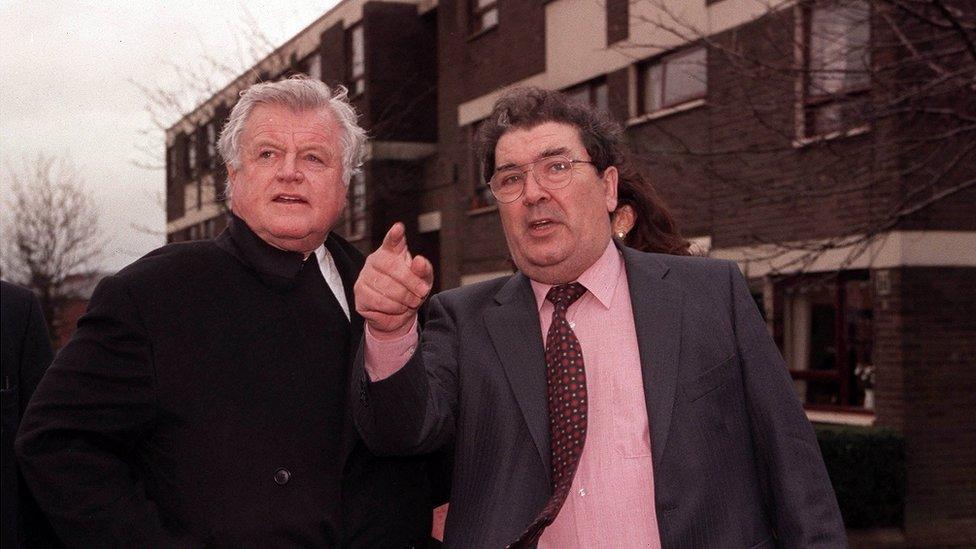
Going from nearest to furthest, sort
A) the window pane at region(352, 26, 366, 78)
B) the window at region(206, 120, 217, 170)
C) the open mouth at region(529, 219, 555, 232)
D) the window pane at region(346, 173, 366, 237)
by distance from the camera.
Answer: the open mouth at region(529, 219, 555, 232) → the window at region(206, 120, 217, 170) → the window pane at region(346, 173, 366, 237) → the window pane at region(352, 26, 366, 78)

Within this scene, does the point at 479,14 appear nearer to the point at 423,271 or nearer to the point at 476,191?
the point at 476,191

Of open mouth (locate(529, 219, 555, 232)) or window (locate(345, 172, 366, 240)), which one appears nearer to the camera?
open mouth (locate(529, 219, 555, 232))

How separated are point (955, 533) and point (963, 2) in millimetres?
5496

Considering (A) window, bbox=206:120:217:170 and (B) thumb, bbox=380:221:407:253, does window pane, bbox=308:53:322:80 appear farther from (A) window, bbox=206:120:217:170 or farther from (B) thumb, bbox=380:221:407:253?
(B) thumb, bbox=380:221:407:253

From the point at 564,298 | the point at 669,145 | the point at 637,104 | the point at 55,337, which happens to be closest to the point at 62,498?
the point at 564,298

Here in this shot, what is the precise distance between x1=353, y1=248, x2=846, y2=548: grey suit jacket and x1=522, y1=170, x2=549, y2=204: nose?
0.32 meters

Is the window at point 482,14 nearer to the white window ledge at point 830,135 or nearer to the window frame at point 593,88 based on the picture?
the window frame at point 593,88

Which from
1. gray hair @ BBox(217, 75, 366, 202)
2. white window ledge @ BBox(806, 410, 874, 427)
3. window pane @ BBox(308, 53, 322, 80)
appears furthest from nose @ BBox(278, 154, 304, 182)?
window pane @ BBox(308, 53, 322, 80)

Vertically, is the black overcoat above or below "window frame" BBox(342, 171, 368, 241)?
below

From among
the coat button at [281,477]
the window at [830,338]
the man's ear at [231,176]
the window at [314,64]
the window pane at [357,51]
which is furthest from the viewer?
the window at [314,64]

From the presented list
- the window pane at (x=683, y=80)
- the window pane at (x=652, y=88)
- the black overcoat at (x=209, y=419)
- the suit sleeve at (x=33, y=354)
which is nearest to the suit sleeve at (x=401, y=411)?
the black overcoat at (x=209, y=419)

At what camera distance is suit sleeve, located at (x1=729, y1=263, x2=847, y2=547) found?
3.17 meters

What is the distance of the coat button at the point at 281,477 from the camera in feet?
10.6

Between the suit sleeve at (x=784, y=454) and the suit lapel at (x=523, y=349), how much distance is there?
0.56 metres
